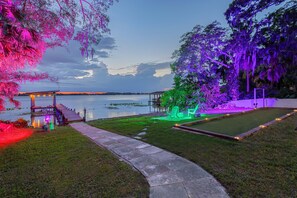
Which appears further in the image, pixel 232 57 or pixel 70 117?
pixel 70 117

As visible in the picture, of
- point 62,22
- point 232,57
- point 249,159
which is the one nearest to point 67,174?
point 249,159

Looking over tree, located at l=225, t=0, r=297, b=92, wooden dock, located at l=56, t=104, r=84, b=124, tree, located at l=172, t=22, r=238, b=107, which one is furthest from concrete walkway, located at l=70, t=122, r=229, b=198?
wooden dock, located at l=56, t=104, r=84, b=124

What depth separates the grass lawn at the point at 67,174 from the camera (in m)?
2.69

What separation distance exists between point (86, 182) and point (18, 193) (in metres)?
1.07

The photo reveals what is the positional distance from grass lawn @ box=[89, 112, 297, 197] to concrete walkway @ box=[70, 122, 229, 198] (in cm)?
23

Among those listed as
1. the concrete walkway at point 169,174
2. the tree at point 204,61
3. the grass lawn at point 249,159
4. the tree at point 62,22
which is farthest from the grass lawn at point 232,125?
the tree at point 204,61

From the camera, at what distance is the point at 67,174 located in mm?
3295

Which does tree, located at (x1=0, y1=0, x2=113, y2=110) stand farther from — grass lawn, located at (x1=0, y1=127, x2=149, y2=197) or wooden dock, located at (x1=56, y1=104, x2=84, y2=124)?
wooden dock, located at (x1=56, y1=104, x2=84, y2=124)

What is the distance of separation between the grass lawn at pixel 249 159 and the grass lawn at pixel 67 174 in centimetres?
149

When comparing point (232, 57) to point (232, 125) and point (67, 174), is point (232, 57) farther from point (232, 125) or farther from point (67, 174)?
point (67, 174)

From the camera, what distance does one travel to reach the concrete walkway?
252 centimetres

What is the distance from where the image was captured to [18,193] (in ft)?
8.96

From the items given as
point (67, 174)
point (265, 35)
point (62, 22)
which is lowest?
point (67, 174)

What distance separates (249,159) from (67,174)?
12.7ft
